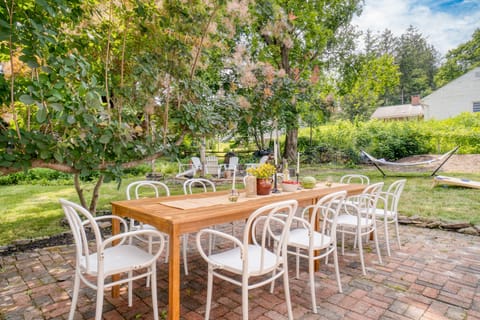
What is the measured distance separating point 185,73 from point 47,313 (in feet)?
8.22

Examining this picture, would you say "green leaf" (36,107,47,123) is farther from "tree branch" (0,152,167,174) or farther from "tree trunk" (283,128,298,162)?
"tree trunk" (283,128,298,162)

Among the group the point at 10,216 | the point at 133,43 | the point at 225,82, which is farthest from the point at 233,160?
the point at 133,43

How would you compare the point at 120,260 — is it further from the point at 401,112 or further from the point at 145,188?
the point at 401,112

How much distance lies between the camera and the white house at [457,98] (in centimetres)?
1620

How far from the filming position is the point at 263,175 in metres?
2.83

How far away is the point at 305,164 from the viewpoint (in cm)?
1206

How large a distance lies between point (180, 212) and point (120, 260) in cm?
51

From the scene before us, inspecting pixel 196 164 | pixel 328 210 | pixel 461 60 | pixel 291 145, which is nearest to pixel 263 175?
pixel 328 210

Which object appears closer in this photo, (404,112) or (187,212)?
(187,212)

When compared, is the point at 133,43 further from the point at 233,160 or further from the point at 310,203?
the point at 233,160

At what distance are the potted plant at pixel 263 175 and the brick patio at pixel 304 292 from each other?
87 cm

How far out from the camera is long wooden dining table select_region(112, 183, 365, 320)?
1.78 metres

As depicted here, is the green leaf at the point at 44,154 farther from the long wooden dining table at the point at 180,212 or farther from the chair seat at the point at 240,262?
the chair seat at the point at 240,262

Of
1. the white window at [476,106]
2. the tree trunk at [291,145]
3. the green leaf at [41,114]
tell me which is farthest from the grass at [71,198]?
the white window at [476,106]
